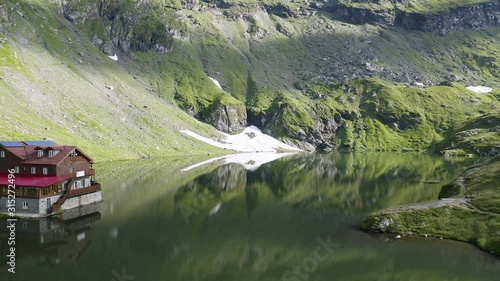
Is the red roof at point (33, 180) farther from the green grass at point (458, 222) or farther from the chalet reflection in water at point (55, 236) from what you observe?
the green grass at point (458, 222)

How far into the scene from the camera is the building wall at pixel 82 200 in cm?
7319

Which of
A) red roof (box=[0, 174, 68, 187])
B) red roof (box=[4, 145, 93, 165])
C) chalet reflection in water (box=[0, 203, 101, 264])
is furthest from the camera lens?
red roof (box=[4, 145, 93, 165])

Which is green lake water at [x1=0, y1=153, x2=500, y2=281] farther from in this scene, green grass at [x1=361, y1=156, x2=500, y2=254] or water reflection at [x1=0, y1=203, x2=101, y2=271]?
green grass at [x1=361, y1=156, x2=500, y2=254]

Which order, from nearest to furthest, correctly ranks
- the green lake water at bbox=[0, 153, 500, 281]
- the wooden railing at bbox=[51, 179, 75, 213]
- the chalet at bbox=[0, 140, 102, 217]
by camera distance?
the green lake water at bbox=[0, 153, 500, 281] → the chalet at bbox=[0, 140, 102, 217] → the wooden railing at bbox=[51, 179, 75, 213]

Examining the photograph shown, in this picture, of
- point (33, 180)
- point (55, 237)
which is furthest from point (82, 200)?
point (55, 237)

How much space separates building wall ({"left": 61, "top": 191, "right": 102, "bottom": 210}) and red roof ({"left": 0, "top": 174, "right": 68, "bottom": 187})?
468 cm

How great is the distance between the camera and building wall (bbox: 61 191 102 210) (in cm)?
7319

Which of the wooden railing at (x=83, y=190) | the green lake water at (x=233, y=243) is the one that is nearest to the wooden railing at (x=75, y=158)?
the wooden railing at (x=83, y=190)

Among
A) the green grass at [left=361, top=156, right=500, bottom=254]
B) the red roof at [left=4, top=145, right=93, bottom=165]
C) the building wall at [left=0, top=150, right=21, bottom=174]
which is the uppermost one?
the red roof at [left=4, top=145, right=93, bottom=165]

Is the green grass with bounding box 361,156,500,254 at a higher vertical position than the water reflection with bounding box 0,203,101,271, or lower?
higher

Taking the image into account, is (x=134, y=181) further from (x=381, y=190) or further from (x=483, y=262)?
(x=483, y=262)

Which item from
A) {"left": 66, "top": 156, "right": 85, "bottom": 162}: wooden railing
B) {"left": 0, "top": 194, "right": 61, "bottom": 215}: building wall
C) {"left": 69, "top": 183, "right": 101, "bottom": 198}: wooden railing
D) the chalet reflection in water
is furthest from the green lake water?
{"left": 66, "top": 156, "right": 85, "bottom": 162}: wooden railing

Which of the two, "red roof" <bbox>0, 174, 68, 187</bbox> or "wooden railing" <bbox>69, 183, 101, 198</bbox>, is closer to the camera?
"red roof" <bbox>0, 174, 68, 187</bbox>

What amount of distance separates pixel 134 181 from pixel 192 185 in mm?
15833
